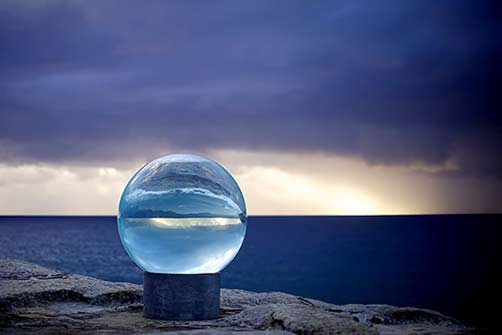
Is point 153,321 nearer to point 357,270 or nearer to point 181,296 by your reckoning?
point 181,296

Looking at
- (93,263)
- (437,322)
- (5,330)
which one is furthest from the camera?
(93,263)

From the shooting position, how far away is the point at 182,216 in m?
9.93

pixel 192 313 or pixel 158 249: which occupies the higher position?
pixel 158 249

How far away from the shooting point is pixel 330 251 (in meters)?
102

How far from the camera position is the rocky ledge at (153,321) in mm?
9500

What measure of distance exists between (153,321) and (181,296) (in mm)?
612

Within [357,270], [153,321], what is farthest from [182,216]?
[357,270]

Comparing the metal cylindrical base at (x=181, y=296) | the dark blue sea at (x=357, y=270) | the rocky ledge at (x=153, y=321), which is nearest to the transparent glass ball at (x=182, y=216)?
the metal cylindrical base at (x=181, y=296)

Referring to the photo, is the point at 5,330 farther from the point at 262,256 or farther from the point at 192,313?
the point at 262,256

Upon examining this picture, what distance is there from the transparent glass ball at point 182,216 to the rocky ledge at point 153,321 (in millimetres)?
1008

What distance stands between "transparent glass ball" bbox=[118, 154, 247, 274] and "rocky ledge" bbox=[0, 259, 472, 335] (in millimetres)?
1008

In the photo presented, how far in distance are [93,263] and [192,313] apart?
79.9 meters

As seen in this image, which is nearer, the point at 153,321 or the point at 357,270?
the point at 153,321

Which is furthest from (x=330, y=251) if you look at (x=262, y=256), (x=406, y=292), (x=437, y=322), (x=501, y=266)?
(x=437, y=322)
